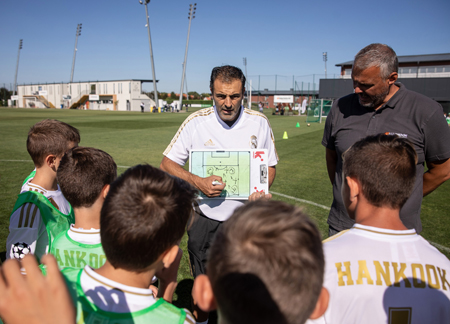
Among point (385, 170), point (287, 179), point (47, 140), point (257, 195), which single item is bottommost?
Result: point (287, 179)

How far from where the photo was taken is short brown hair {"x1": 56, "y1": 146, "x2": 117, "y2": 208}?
1973mm

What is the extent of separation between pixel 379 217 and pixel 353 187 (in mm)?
216

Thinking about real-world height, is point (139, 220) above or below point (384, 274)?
above

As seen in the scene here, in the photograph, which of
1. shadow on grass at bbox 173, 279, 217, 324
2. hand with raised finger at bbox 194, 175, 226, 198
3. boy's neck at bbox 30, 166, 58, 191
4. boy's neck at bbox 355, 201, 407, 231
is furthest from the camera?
shadow on grass at bbox 173, 279, 217, 324

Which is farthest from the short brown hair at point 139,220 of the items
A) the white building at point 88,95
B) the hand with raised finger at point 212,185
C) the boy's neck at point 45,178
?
the white building at point 88,95

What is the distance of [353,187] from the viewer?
1.75 metres

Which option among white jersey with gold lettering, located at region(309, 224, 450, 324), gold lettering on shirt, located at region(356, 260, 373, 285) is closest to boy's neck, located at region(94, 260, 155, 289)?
white jersey with gold lettering, located at region(309, 224, 450, 324)

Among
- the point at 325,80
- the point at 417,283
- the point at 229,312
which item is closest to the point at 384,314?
the point at 417,283

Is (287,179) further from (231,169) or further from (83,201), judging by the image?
(83,201)

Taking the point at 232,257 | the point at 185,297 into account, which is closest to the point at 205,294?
the point at 232,257

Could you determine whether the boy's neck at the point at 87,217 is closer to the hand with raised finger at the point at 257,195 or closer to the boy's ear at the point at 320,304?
the hand with raised finger at the point at 257,195

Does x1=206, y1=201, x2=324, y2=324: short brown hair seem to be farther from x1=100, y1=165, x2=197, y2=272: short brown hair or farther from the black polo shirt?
the black polo shirt

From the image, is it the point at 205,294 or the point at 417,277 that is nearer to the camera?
the point at 205,294

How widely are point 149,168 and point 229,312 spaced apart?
75 cm
